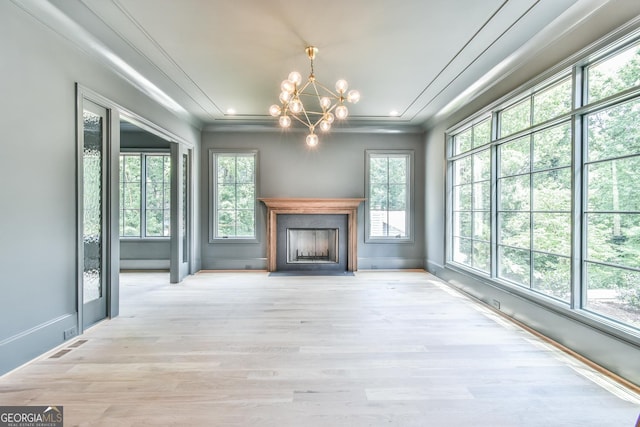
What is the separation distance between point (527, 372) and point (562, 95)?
259cm

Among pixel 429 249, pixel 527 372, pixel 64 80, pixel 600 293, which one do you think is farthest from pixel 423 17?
pixel 429 249

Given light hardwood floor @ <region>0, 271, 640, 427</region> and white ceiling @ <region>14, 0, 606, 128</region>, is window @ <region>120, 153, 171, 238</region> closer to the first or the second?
white ceiling @ <region>14, 0, 606, 128</region>

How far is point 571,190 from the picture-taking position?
8.75 feet

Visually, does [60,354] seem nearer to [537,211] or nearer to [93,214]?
[93,214]

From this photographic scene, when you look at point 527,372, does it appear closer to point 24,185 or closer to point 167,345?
point 167,345

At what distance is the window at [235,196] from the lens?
6.09m

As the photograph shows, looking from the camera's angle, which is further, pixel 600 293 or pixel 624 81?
pixel 600 293

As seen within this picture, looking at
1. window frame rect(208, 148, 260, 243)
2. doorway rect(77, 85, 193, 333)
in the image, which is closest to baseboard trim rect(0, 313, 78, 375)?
doorway rect(77, 85, 193, 333)

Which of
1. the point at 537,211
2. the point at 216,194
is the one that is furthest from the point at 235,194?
the point at 537,211

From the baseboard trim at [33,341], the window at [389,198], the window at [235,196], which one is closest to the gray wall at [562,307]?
the window at [389,198]

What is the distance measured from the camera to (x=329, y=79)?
381cm

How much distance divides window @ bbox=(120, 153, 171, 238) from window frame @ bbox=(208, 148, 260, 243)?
38.8 inches

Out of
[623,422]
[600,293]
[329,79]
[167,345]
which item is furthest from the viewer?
[329,79]

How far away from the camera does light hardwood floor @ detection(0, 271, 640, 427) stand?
5.93 feet
